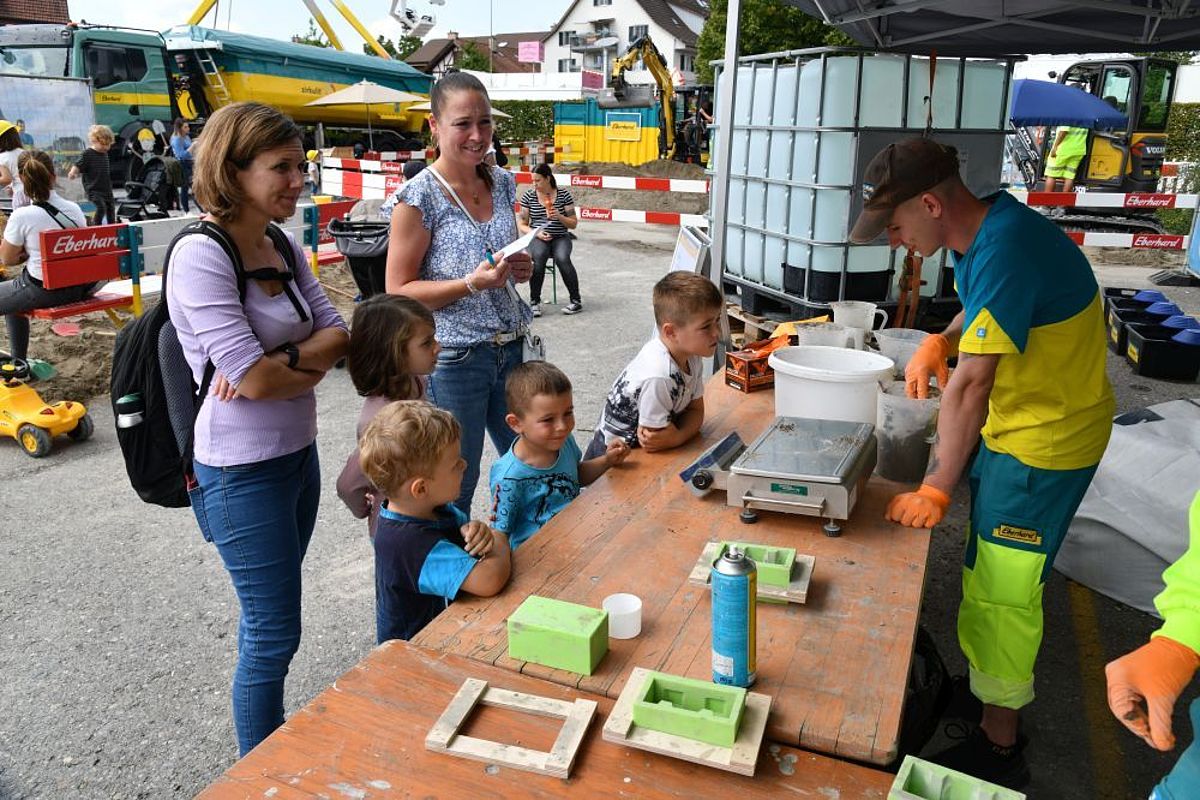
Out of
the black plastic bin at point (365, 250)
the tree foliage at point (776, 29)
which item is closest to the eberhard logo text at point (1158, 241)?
the black plastic bin at point (365, 250)

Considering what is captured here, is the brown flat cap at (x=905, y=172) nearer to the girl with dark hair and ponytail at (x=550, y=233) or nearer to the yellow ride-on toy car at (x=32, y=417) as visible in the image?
the yellow ride-on toy car at (x=32, y=417)

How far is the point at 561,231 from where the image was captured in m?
9.67

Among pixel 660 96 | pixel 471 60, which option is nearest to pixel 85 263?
pixel 660 96

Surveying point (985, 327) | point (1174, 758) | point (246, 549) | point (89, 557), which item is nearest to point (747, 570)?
point (985, 327)

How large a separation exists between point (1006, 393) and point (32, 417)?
5774mm

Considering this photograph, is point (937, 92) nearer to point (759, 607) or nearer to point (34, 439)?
point (759, 607)

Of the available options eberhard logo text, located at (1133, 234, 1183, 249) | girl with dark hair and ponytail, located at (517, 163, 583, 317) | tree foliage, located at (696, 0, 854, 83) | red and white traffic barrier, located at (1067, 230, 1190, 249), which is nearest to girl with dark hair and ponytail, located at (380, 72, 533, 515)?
girl with dark hair and ponytail, located at (517, 163, 583, 317)

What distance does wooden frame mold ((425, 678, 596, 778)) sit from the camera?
5.00ft

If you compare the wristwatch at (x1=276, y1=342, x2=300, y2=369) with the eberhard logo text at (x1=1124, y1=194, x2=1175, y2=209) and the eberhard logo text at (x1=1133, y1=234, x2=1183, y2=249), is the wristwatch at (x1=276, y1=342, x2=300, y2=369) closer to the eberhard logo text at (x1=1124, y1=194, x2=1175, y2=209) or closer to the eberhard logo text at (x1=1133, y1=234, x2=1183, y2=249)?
the eberhard logo text at (x1=1133, y1=234, x2=1183, y2=249)

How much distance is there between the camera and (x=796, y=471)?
2.41 meters

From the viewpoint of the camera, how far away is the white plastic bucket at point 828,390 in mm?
3004

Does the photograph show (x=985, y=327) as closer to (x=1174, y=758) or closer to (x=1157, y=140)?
(x=1174, y=758)

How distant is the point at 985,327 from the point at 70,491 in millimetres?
5079

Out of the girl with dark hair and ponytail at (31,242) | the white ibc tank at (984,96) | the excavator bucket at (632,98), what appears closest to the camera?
the white ibc tank at (984,96)
